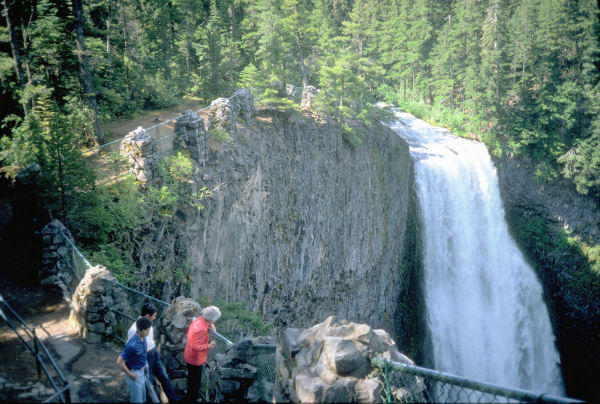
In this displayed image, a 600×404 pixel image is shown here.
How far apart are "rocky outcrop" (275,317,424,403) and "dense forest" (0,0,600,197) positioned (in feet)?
27.9

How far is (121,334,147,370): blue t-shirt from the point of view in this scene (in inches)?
201

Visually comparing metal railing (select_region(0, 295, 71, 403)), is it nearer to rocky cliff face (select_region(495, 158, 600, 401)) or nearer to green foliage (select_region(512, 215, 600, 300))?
rocky cliff face (select_region(495, 158, 600, 401))

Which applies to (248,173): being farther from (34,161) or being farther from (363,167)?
(363,167)

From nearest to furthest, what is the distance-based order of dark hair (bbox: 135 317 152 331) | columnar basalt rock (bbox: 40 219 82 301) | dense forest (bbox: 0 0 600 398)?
dark hair (bbox: 135 317 152 331)
columnar basalt rock (bbox: 40 219 82 301)
dense forest (bbox: 0 0 600 398)

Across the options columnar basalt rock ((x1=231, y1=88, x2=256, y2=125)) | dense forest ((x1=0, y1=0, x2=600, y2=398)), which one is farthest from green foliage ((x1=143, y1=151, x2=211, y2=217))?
columnar basalt rock ((x1=231, y1=88, x2=256, y2=125))

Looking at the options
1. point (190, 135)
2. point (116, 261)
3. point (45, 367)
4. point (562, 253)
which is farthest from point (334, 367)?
point (562, 253)

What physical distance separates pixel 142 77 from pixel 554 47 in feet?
113

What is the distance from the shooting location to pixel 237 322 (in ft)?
38.0

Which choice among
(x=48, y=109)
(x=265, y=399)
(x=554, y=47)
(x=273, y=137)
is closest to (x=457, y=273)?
(x=273, y=137)

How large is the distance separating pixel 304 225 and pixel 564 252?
24.3 meters

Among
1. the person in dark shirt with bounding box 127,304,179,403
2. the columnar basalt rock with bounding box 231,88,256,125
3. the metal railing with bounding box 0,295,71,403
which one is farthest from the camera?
the columnar basalt rock with bounding box 231,88,256,125

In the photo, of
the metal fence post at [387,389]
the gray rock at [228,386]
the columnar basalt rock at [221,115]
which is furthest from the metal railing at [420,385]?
the columnar basalt rock at [221,115]

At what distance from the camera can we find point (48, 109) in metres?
10.0

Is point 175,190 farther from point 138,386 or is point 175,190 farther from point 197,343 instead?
point 138,386
